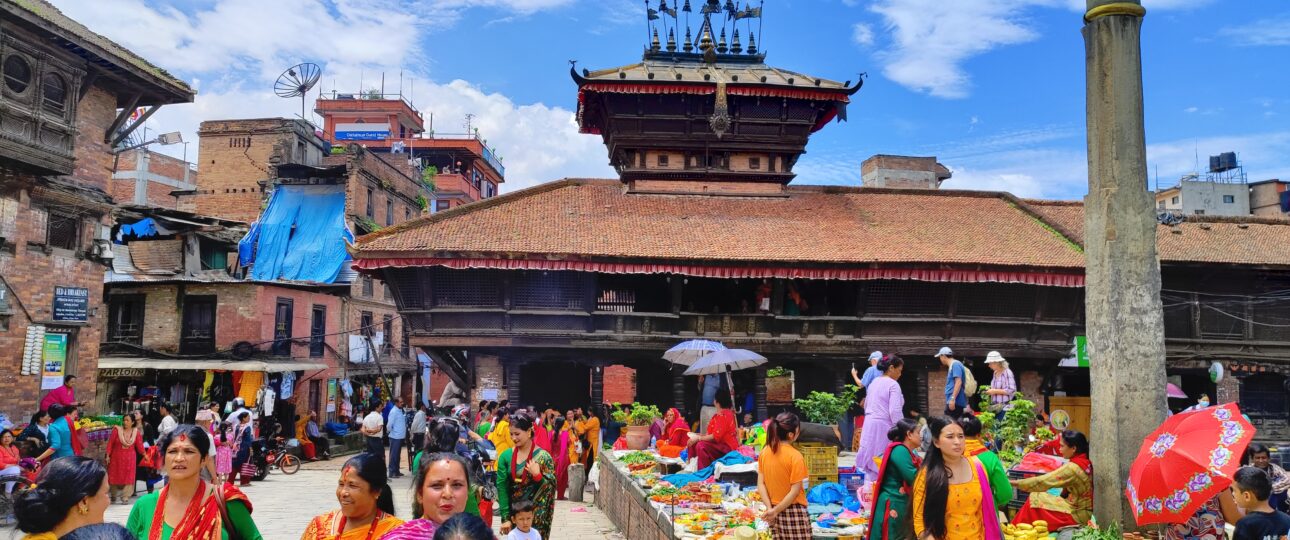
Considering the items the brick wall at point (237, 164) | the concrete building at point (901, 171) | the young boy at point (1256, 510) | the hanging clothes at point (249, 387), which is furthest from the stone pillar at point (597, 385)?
the concrete building at point (901, 171)

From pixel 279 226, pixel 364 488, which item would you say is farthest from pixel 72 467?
pixel 279 226

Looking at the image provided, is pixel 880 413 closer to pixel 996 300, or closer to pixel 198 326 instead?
pixel 996 300

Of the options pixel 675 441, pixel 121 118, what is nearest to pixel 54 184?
pixel 121 118

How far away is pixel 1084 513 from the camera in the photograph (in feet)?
25.7

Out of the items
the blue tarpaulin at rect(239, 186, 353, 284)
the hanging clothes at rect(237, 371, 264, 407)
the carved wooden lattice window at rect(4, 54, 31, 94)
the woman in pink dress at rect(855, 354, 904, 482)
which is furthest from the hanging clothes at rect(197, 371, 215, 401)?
the woman in pink dress at rect(855, 354, 904, 482)

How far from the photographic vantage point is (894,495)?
19.1 ft

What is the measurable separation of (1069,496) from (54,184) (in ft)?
68.2

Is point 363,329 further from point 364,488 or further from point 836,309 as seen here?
point 364,488

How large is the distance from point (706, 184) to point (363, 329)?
1585cm

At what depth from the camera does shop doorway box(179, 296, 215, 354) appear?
88.7ft

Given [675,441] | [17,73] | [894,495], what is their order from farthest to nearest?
[17,73]
[675,441]
[894,495]

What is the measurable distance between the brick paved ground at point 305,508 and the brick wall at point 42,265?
5169 millimetres

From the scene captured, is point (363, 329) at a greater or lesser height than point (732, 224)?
lesser

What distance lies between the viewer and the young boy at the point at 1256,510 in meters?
5.49
